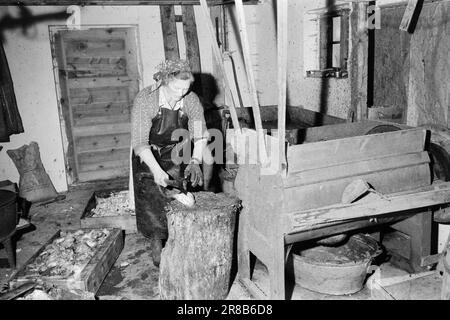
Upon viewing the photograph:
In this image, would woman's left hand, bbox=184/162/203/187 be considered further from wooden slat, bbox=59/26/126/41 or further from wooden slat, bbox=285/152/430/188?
wooden slat, bbox=59/26/126/41

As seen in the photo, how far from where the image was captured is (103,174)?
7961 millimetres

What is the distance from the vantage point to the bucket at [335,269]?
12.1ft

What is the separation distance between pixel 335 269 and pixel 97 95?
559cm

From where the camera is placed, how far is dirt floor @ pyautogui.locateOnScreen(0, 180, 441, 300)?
385 centimetres

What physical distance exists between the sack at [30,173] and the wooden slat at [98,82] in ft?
4.20

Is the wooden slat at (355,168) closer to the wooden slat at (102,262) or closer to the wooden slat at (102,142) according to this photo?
the wooden slat at (102,262)

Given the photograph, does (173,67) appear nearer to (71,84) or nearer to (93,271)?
(93,271)

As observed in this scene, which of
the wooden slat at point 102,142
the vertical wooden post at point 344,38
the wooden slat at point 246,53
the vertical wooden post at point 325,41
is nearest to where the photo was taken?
the wooden slat at point 246,53

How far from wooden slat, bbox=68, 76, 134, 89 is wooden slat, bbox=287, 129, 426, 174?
5.30m

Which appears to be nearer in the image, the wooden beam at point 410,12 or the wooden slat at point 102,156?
the wooden beam at point 410,12

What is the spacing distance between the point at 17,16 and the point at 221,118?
3776 millimetres

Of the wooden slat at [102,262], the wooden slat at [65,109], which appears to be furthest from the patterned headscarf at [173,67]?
the wooden slat at [65,109]

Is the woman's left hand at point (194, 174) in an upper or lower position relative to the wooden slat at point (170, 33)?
lower
